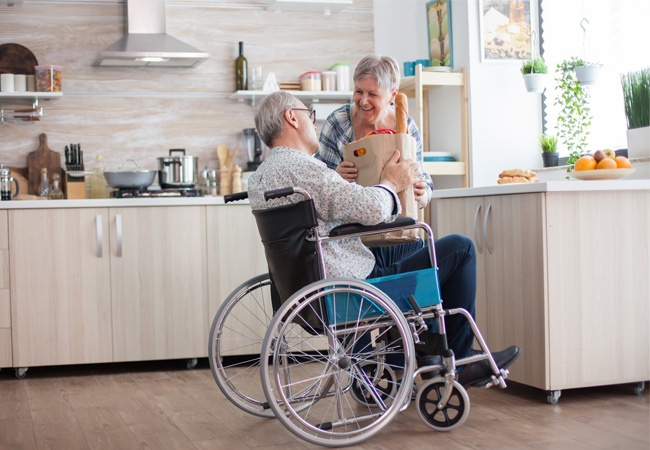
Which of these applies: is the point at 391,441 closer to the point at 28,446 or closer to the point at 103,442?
the point at 103,442

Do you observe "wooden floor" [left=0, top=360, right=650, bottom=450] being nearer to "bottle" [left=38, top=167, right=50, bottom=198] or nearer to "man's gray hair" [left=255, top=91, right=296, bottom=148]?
"man's gray hair" [left=255, top=91, right=296, bottom=148]

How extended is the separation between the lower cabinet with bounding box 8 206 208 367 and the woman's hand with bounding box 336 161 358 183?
5.14 ft

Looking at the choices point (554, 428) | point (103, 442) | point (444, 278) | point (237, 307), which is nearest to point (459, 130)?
point (237, 307)

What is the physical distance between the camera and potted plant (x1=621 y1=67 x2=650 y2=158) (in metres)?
3.47

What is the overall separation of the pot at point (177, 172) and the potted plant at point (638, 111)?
2.15 meters

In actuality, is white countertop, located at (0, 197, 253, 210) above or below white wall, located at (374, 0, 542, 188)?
below

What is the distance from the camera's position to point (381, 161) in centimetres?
266

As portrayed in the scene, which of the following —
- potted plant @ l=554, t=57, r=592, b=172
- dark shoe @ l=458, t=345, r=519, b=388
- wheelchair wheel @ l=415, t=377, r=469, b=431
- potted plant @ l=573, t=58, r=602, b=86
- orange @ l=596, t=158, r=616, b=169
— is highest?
potted plant @ l=573, t=58, r=602, b=86

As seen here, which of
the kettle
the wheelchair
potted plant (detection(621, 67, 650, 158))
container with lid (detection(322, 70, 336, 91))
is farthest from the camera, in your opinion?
container with lid (detection(322, 70, 336, 91))

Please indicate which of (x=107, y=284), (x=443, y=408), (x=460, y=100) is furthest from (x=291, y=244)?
(x=460, y=100)

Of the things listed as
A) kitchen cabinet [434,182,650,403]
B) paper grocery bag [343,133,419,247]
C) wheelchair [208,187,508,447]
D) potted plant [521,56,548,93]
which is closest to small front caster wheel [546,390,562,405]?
kitchen cabinet [434,182,650,403]

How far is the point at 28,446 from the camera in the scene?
2682 mm

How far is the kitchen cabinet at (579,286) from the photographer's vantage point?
304 centimetres

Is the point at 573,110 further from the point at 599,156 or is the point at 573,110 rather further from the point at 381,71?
the point at 381,71
